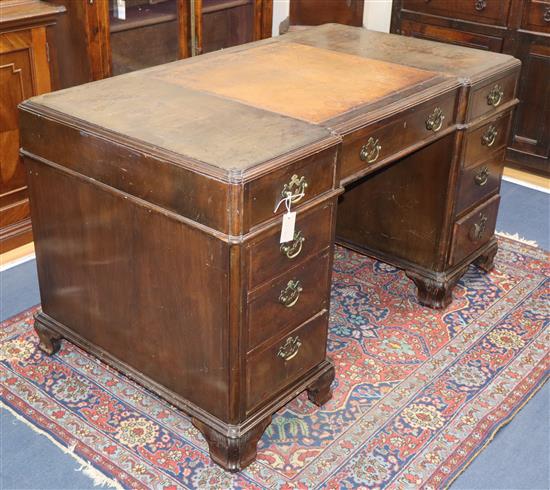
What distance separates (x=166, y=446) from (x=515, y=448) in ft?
3.34

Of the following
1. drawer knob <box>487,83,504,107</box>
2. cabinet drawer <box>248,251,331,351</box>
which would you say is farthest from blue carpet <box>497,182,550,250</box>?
cabinet drawer <box>248,251,331,351</box>

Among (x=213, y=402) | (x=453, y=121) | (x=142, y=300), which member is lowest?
(x=213, y=402)

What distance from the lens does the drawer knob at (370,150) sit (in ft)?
7.25

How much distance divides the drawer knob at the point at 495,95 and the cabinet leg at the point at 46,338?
1695 mm

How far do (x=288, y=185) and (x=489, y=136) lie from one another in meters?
1.23

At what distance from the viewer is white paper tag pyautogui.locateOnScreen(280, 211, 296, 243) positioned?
6.23 feet

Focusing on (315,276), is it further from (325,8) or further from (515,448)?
(325,8)

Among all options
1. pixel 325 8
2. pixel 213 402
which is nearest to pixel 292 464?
pixel 213 402

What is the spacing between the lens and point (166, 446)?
219 cm

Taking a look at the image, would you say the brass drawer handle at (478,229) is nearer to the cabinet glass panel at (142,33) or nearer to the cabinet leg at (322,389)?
the cabinet leg at (322,389)

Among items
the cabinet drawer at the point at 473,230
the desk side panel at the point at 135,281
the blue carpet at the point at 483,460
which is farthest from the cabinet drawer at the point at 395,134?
the blue carpet at the point at 483,460

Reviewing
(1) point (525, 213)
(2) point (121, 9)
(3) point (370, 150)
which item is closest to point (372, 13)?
(1) point (525, 213)

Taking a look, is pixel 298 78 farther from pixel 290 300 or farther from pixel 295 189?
pixel 290 300

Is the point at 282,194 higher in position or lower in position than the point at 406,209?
higher
